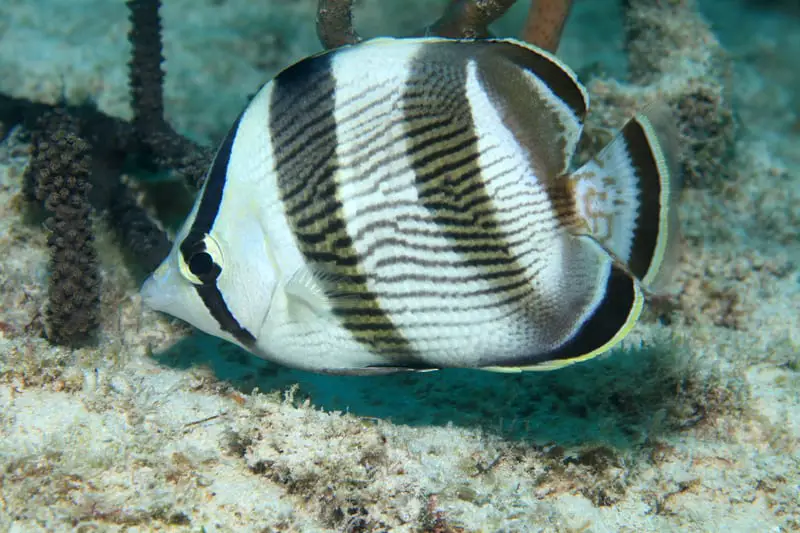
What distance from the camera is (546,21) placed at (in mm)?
3482

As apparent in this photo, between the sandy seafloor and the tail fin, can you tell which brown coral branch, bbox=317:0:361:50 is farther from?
the tail fin

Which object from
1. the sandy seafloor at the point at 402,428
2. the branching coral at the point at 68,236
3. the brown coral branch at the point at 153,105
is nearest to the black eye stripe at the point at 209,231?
the sandy seafloor at the point at 402,428

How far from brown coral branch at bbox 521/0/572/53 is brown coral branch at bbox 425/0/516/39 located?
52 centimetres

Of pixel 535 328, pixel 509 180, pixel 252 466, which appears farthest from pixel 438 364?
pixel 252 466

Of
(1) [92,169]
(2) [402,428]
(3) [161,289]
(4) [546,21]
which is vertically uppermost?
(4) [546,21]

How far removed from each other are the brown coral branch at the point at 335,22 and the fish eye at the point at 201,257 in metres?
1.57

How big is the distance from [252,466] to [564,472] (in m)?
1.16

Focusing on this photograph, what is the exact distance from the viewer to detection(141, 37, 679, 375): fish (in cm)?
168

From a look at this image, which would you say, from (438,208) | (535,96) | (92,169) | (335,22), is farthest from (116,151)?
(535,96)

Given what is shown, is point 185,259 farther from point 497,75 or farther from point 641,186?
point 641,186

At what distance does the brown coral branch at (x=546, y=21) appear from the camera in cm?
346

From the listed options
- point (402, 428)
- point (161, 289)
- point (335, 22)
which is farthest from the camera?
point (335, 22)

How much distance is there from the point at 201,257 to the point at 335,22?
1.63 metres

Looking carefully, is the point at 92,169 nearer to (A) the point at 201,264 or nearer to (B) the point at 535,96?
(A) the point at 201,264
